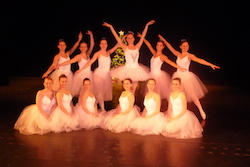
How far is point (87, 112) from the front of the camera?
12.8 feet

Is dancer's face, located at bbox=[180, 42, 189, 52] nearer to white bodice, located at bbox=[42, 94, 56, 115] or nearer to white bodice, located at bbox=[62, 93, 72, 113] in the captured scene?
white bodice, located at bbox=[62, 93, 72, 113]

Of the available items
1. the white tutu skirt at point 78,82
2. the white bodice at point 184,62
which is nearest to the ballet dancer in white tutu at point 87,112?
the white tutu skirt at point 78,82

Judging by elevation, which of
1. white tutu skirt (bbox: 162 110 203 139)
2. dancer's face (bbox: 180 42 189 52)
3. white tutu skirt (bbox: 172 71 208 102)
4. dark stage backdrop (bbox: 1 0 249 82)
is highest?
dark stage backdrop (bbox: 1 0 249 82)

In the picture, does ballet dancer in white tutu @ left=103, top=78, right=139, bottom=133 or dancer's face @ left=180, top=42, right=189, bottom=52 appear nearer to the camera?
ballet dancer in white tutu @ left=103, top=78, right=139, bottom=133

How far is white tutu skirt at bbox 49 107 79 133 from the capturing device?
3.63m

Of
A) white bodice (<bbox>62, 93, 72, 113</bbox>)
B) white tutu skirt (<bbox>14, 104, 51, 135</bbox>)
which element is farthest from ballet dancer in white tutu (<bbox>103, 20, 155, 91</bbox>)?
white tutu skirt (<bbox>14, 104, 51, 135</bbox>)

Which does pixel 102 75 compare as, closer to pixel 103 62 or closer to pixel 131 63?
pixel 103 62

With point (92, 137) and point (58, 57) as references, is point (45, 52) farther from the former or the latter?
point (92, 137)

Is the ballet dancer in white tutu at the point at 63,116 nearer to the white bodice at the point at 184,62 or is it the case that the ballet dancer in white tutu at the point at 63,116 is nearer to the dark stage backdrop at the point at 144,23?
the white bodice at the point at 184,62

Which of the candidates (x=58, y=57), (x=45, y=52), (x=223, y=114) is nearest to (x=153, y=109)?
(x=223, y=114)

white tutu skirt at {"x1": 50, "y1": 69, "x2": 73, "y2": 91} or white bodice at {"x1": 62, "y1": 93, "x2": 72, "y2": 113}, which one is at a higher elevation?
white tutu skirt at {"x1": 50, "y1": 69, "x2": 73, "y2": 91}

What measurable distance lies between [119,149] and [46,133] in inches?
41.2

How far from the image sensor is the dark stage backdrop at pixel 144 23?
862cm

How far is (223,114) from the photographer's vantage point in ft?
15.5
